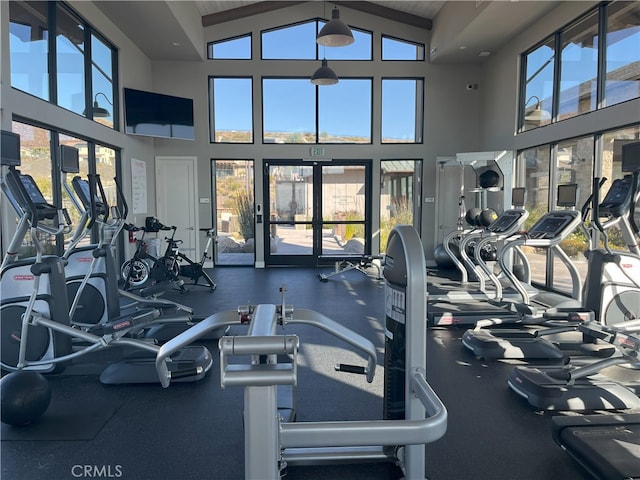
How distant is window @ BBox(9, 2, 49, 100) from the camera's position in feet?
14.0

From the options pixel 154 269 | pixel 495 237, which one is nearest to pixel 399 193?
pixel 495 237

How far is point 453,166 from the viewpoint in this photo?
883 centimetres

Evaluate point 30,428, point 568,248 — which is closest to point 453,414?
point 30,428

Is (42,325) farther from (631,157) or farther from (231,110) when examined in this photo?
(231,110)

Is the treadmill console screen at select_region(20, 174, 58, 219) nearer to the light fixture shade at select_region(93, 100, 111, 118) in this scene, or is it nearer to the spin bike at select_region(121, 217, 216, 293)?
the spin bike at select_region(121, 217, 216, 293)

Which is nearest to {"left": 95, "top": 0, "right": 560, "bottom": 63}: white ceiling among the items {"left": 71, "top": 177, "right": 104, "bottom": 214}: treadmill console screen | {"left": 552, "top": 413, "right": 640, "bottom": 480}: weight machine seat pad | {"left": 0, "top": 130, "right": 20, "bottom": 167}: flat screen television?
{"left": 71, "top": 177, "right": 104, "bottom": 214}: treadmill console screen

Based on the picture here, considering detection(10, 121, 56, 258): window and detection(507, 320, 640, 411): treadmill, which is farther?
detection(10, 121, 56, 258): window

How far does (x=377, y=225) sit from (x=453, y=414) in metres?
6.48

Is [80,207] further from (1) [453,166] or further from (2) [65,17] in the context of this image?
(1) [453,166]

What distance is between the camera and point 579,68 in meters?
5.79

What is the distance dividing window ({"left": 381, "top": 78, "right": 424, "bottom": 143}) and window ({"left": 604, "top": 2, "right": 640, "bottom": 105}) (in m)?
4.07

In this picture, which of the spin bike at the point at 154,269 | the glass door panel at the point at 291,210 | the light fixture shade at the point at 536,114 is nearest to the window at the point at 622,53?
the light fixture shade at the point at 536,114

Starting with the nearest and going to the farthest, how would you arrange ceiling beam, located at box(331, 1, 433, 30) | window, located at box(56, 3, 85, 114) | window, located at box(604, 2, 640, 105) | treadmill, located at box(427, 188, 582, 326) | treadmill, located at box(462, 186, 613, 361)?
treadmill, located at box(462, 186, 613, 361), treadmill, located at box(427, 188, 582, 326), window, located at box(604, 2, 640, 105), window, located at box(56, 3, 85, 114), ceiling beam, located at box(331, 1, 433, 30)

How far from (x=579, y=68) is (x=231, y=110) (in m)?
6.08
